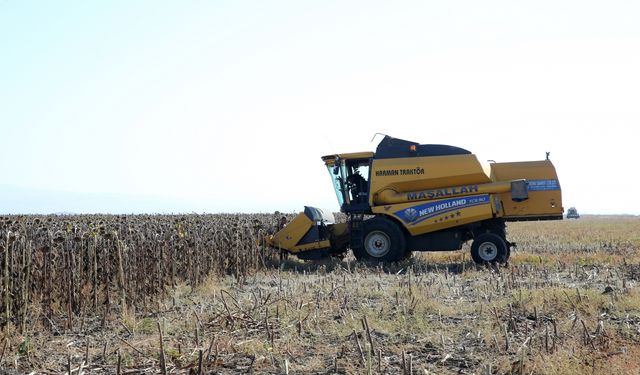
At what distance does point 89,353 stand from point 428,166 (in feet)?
29.6

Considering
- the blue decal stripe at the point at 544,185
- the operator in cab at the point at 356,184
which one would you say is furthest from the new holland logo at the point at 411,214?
the blue decal stripe at the point at 544,185

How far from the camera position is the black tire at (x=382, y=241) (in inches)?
546

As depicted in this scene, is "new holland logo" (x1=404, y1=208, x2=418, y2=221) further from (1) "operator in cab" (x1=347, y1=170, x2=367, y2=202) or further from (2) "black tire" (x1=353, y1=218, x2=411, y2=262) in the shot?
(1) "operator in cab" (x1=347, y1=170, x2=367, y2=202)

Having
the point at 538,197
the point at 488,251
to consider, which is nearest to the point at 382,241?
the point at 488,251

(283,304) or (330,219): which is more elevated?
(330,219)

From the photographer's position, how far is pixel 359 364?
563cm

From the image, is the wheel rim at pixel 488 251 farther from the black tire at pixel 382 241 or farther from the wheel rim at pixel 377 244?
the wheel rim at pixel 377 244

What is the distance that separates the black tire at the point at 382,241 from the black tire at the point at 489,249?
1465mm

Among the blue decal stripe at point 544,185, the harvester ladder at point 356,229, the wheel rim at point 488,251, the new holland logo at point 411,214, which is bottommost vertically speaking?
the wheel rim at point 488,251

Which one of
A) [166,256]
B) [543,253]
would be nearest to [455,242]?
[543,253]

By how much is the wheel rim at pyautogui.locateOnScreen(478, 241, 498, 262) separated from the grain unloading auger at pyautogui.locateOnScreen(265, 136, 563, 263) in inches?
0.8

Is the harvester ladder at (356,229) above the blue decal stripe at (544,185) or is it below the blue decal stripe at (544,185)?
below

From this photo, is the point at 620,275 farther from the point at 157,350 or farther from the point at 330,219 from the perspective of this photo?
the point at 157,350

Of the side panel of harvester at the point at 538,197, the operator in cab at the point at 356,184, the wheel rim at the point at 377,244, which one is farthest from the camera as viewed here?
the operator in cab at the point at 356,184
